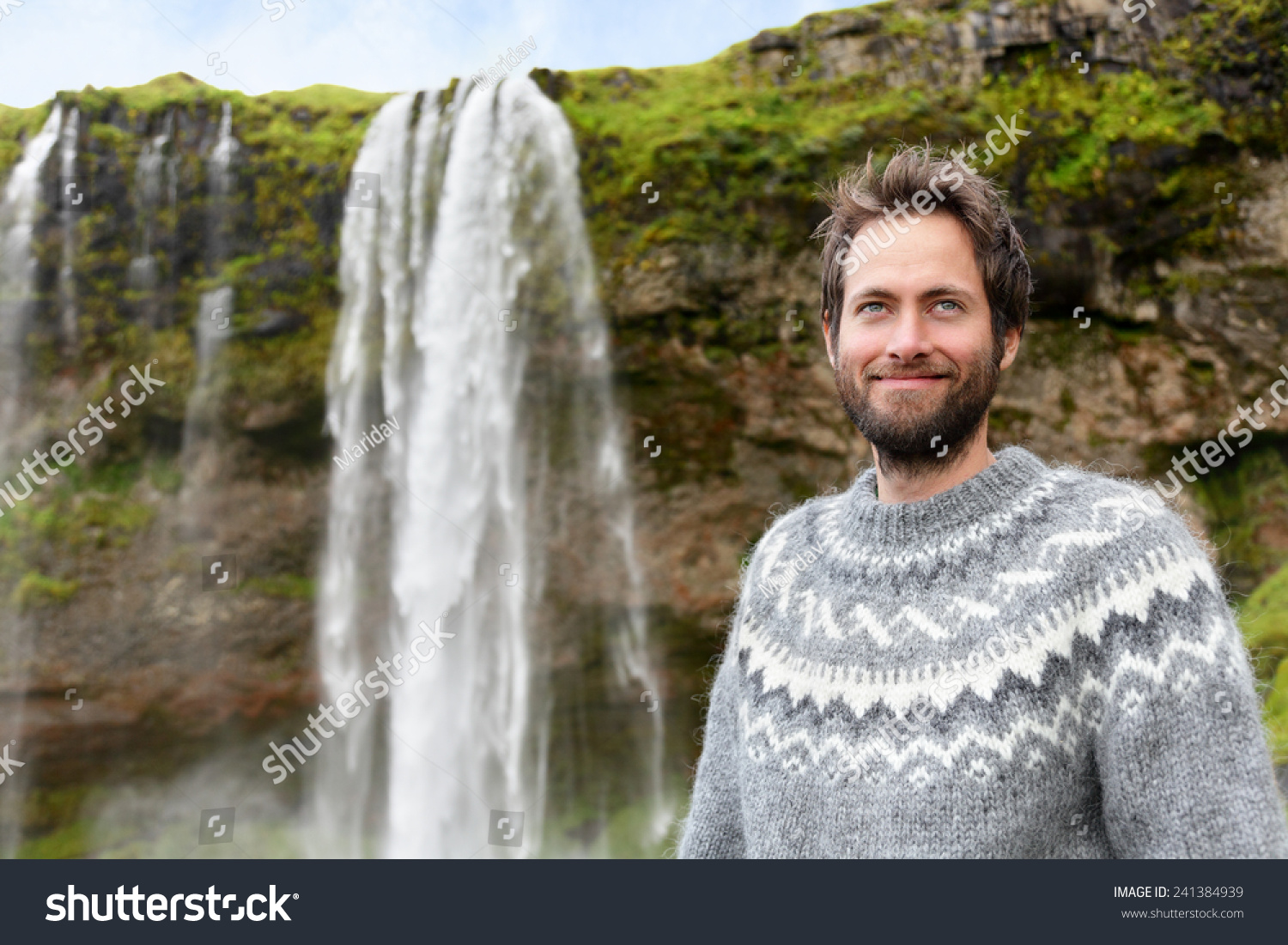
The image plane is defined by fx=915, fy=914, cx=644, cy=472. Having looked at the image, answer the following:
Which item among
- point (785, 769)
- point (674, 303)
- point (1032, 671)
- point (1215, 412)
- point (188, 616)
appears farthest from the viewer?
point (188, 616)

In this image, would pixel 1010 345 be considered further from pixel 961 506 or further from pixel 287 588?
pixel 287 588

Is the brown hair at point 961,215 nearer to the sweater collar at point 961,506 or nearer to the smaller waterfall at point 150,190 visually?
the sweater collar at point 961,506

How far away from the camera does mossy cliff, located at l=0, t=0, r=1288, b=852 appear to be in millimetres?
9023

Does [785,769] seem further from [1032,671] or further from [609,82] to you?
[609,82]

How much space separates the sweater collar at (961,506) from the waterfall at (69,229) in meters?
11.1

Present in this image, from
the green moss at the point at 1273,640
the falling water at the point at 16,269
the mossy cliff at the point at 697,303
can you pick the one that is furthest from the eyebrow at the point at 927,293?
the falling water at the point at 16,269

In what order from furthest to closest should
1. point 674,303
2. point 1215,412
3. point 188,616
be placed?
point 188,616, point 674,303, point 1215,412

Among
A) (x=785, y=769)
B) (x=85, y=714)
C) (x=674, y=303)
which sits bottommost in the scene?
(x=785, y=769)

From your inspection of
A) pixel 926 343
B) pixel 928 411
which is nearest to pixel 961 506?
pixel 928 411

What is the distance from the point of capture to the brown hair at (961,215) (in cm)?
165

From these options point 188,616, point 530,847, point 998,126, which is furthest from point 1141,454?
point 188,616

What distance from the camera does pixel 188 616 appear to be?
33.2ft

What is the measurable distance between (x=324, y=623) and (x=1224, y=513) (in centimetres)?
949

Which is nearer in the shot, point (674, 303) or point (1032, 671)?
point (1032, 671)
